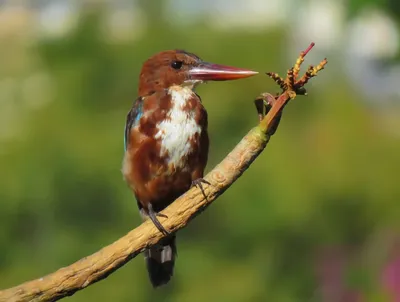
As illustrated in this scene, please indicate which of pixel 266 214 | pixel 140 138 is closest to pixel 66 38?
pixel 266 214

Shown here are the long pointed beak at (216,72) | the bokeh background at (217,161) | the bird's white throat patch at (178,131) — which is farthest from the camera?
the bokeh background at (217,161)

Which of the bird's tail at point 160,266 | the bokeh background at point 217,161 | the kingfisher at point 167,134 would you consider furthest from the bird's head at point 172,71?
the bokeh background at point 217,161

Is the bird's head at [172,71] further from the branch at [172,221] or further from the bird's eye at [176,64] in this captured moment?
the branch at [172,221]

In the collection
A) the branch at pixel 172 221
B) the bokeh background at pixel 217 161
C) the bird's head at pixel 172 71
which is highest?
the bird's head at pixel 172 71

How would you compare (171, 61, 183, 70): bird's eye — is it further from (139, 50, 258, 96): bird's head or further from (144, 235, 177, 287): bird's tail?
(144, 235, 177, 287): bird's tail

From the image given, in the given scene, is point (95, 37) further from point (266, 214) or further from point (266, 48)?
point (266, 214)

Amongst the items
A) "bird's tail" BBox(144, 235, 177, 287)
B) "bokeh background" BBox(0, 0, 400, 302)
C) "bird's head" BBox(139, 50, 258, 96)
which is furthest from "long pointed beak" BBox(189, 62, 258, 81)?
"bokeh background" BBox(0, 0, 400, 302)

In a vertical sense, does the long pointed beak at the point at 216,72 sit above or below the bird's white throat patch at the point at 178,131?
above
